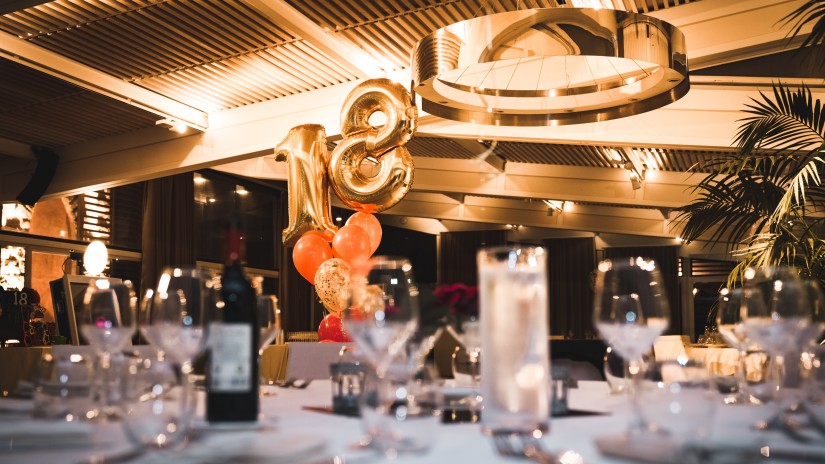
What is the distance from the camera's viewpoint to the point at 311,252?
19.3 feet

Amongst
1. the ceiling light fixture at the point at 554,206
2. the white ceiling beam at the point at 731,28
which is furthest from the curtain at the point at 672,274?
the white ceiling beam at the point at 731,28

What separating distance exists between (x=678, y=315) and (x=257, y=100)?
11738 mm

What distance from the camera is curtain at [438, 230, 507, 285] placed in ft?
57.1

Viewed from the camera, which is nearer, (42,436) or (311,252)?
(42,436)

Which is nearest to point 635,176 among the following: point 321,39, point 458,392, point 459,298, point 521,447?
point 321,39

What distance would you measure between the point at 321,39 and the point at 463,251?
1241 cm

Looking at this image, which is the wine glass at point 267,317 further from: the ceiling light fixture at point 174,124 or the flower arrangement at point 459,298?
the ceiling light fixture at point 174,124

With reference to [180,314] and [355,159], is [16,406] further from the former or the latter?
[355,159]

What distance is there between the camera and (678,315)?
52.7ft

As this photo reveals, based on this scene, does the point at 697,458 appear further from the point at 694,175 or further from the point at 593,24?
the point at 694,175

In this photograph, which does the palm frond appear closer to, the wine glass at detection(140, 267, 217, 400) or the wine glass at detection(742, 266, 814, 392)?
the wine glass at detection(742, 266, 814, 392)

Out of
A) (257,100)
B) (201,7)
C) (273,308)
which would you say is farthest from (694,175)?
(273,308)

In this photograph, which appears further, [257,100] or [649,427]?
[257,100]

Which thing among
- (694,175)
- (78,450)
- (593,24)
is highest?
(694,175)
